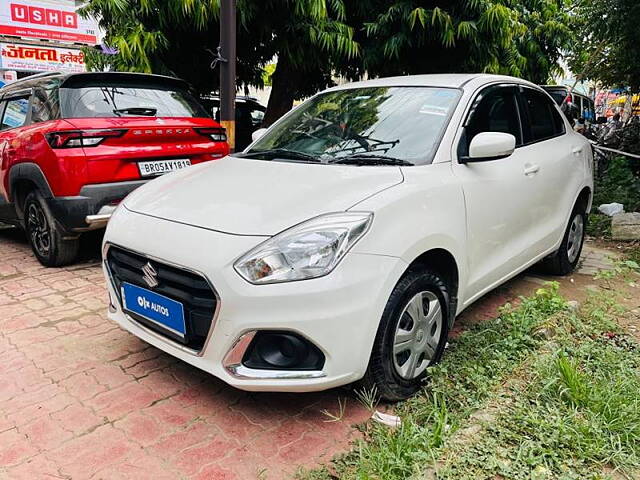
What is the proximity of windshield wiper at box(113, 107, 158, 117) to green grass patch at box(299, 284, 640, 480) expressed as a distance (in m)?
3.11

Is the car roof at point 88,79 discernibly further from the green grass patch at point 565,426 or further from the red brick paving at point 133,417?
the green grass patch at point 565,426

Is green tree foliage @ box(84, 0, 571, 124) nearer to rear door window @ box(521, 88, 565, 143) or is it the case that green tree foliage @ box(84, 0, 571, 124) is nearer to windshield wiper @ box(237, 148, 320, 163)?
rear door window @ box(521, 88, 565, 143)

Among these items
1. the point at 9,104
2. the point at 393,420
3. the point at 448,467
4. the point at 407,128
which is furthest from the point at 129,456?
the point at 9,104

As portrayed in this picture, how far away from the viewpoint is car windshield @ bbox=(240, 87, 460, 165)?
2.87 metres

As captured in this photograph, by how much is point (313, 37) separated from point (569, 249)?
3.83 metres

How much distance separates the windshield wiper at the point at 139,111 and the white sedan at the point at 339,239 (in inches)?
57.4

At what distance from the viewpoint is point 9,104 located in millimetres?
5043

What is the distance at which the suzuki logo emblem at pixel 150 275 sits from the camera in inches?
94.9

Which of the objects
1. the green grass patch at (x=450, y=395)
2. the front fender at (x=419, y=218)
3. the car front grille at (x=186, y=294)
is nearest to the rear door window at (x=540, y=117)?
the green grass patch at (x=450, y=395)

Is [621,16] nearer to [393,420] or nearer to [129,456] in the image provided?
[393,420]

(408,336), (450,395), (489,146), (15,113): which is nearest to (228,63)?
(15,113)

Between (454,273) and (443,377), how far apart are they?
1.74 feet

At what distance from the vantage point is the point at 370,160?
281 cm

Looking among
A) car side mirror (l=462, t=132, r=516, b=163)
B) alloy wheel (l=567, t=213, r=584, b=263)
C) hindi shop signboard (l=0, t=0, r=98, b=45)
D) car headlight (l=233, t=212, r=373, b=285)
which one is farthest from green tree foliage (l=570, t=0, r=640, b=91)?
hindi shop signboard (l=0, t=0, r=98, b=45)
